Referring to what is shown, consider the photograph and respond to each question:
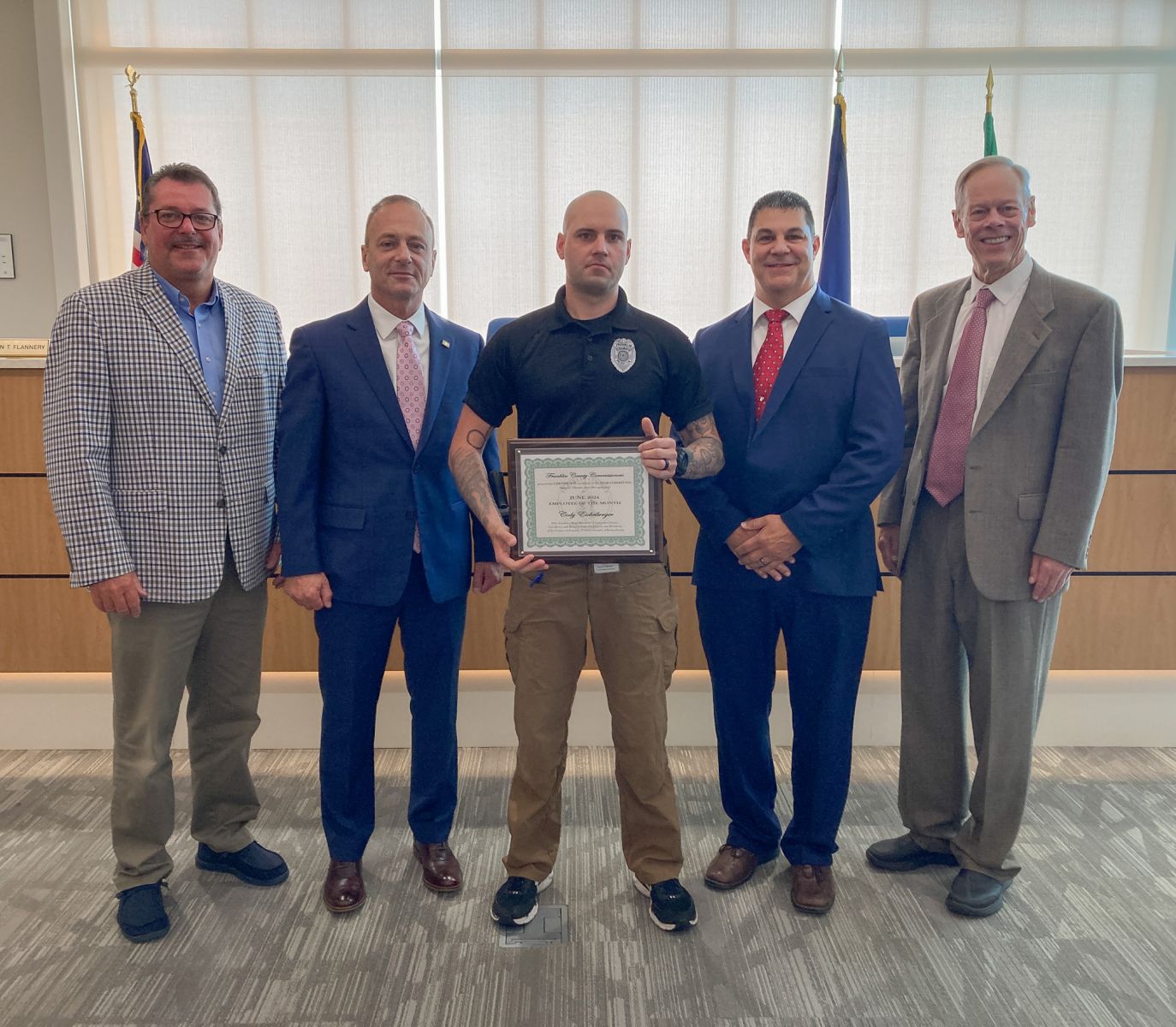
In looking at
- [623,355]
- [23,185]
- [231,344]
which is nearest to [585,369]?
[623,355]

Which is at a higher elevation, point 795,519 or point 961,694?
point 795,519

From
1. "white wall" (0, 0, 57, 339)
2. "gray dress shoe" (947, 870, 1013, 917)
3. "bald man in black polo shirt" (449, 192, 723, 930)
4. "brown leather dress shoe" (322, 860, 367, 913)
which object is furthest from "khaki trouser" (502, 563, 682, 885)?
"white wall" (0, 0, 57, 339)

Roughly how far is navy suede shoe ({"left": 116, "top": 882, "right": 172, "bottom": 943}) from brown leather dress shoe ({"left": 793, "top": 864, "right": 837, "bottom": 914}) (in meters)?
1.62

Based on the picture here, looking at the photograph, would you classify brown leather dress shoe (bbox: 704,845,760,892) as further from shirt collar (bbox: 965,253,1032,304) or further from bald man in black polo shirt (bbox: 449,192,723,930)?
shirt collar (bbox: 965,253,1032,304)

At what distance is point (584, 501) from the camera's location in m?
1.82

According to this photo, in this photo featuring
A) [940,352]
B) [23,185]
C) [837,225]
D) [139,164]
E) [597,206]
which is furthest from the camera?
[23,185]

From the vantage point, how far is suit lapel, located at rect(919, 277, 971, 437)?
A: 2.17m

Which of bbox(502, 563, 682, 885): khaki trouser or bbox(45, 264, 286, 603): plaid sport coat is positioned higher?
bbox(45, 264, 286, 603): plaid sport coat

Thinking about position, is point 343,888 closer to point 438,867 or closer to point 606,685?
point 438,867

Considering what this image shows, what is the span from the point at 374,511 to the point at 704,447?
84 cm

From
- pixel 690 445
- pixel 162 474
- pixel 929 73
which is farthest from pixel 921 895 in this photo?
pixel 929 73

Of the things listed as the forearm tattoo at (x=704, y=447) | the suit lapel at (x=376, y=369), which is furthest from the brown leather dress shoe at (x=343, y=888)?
the forearm tattoo at (x=704, y=447)

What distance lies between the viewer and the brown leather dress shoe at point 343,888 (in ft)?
6.83

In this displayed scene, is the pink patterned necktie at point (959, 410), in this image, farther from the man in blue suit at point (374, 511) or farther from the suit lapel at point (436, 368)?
the suit lapel at point (436, 368)
